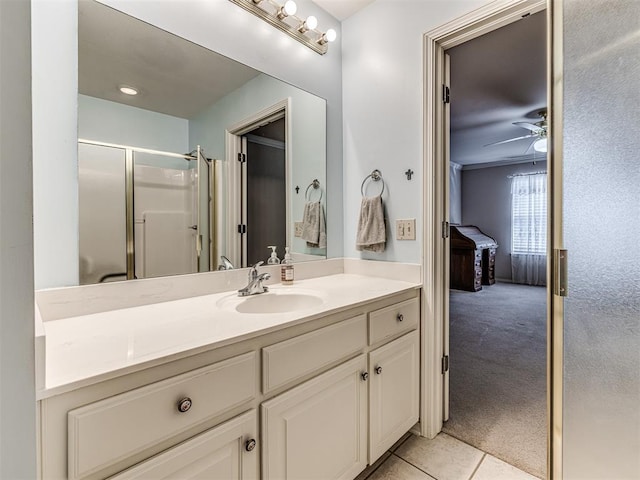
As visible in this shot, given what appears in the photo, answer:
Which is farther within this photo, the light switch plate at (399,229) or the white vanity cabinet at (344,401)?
the light switch plate at (399,229)

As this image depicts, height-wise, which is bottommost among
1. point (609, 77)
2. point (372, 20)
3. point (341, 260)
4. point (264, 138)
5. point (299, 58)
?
point (341, 260)

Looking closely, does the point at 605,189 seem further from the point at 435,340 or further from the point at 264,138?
the point at 264,138

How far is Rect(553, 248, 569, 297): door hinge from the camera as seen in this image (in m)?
0.83

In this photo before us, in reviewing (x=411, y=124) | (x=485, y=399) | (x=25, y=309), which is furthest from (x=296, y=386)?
(x=485, y=399)

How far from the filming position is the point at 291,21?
1.74m

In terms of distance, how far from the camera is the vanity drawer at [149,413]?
642 millimetres

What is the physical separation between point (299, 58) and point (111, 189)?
1.26 metres

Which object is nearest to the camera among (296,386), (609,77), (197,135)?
(609,77)

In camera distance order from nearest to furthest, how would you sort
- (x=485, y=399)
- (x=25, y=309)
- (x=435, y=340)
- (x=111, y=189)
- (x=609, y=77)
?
1. (x=25, y=309)
2. (x=609, y=77)
3. (x=111, y=189)
4. (x=435, y=340)
5. (x=485, y=399)

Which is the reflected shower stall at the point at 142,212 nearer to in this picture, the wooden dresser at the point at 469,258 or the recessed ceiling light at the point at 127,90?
the recessed ceiling light at the point at 127,90

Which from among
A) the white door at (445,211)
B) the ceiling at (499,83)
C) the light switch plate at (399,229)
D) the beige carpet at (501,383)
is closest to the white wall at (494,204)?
the ceiling at (499,83)

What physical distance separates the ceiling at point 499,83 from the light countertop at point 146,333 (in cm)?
210

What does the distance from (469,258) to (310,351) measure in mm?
5033

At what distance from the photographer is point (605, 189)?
77 cm
